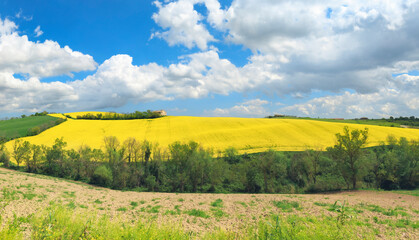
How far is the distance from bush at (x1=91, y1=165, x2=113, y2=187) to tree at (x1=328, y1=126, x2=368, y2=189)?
45718 mm

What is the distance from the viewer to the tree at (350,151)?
35812 millimetres

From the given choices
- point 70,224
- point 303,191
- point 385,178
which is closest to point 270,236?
point 70,224

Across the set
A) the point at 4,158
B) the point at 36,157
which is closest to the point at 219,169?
the point at 36,157

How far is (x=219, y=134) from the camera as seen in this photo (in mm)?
79188

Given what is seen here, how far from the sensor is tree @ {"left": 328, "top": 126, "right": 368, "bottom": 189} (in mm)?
35812

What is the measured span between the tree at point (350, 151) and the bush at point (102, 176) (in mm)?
45718

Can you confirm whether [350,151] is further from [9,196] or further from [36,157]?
[36,157]

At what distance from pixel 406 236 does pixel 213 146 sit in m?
55.6

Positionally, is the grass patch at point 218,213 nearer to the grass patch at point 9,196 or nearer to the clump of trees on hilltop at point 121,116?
the grass patch at point 9,196

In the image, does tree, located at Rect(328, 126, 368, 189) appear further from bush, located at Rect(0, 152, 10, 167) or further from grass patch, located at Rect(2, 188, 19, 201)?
bush, located at Rect(0, 152, 10, 167)

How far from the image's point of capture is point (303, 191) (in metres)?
42.2

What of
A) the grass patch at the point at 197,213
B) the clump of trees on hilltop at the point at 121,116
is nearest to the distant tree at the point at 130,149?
the grass patch at the point at 197,213

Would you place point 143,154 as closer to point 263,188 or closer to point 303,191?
point 263,188

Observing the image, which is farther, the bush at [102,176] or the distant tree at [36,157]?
the distant tree at [36,157]
